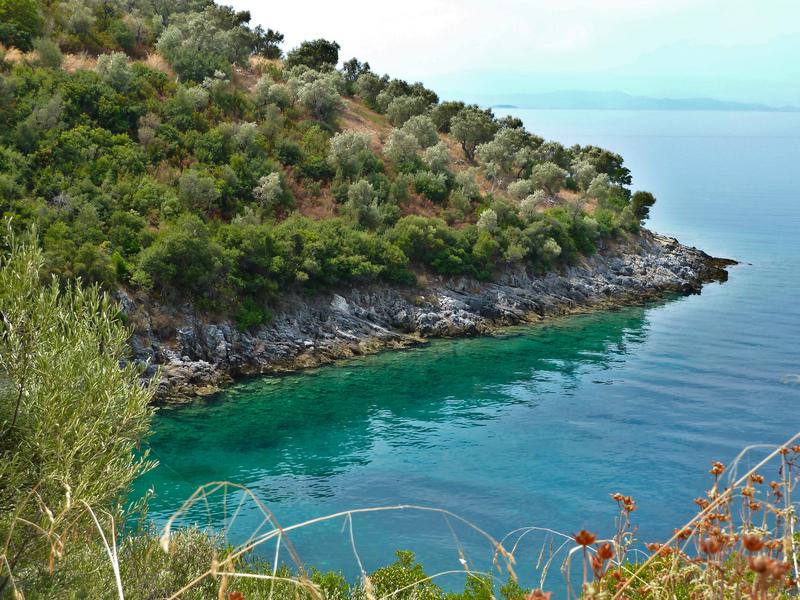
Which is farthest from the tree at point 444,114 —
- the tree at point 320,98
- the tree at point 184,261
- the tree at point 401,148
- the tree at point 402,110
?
the tree at point 184,261

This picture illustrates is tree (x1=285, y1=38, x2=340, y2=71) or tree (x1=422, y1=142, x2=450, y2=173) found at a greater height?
tree (x1=285, y1=38, x2=340, y2=71)

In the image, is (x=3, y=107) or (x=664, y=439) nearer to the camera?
(x=664, y=439)

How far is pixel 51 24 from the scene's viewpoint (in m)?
56.8

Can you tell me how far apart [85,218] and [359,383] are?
18.0 meters

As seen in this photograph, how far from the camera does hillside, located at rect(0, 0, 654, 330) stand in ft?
136

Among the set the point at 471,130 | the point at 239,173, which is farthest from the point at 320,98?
the point at 471,130

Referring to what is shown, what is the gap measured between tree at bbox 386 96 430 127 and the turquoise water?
3095 cm

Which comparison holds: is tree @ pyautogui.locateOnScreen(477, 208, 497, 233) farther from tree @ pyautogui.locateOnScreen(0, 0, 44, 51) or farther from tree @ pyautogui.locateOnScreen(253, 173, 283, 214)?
tree @ pyautogui.locateOnScreen(0, 0, 44, 51)

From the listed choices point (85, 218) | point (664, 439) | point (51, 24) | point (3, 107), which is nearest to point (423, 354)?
point (664, 439)

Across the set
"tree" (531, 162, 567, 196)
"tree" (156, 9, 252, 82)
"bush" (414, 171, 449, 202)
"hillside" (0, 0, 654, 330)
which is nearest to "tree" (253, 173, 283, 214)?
"hillside" (0, 0, 654, 330)

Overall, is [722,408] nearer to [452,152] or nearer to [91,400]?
[91,400]

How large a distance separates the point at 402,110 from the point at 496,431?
4603 cm

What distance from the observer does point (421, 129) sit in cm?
6900

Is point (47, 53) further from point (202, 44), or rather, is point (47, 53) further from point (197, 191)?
point (197, 191)
